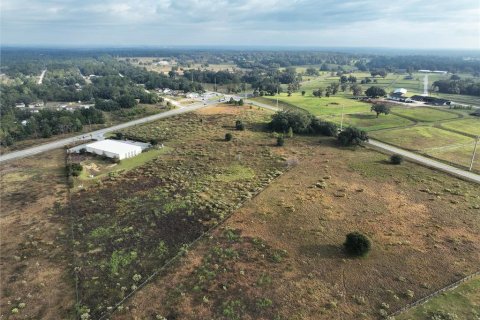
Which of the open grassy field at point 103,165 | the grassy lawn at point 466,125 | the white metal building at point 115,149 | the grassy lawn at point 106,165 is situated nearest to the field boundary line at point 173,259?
the open grassy field at point 103,165

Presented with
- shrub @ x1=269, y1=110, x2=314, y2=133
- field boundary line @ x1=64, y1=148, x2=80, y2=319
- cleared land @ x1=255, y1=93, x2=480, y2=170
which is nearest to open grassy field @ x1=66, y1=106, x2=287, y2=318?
field boundary line @ x1=64, y1=148, x2=80, y2=319

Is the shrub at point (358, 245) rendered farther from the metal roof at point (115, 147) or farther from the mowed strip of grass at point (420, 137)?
the metal roof at point (115, 147)

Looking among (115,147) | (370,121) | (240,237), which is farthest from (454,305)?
(370,121)

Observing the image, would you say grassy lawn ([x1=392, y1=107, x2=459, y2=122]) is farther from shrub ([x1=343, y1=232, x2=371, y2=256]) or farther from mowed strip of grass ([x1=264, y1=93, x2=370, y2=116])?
shrub ([x1=343, y1=232, x2=371, y2=256])

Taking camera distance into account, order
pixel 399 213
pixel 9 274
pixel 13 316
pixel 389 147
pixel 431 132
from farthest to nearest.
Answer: pixel 431 132 < pixel 389 147 < pixel 399 213 < pixel 9 274 < pixel 13 316

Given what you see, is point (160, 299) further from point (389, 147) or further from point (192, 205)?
point (389, 147)

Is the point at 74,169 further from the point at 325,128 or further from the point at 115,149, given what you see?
the point at 325,128

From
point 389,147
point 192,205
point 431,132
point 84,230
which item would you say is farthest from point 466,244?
point 431,132
